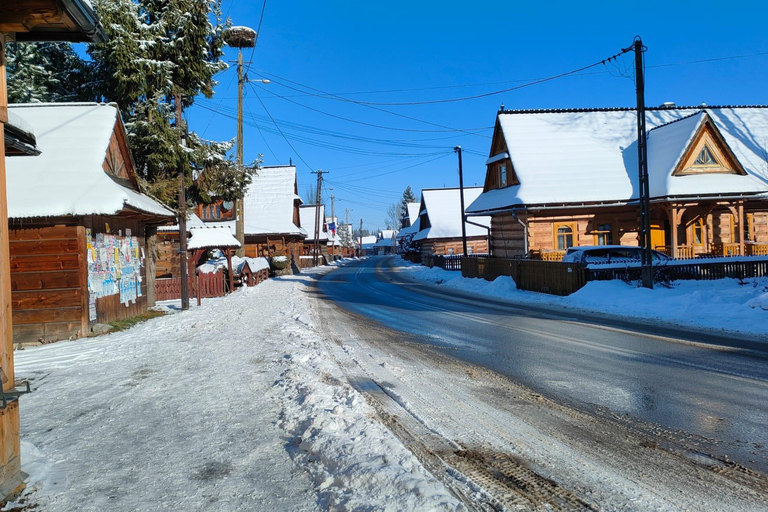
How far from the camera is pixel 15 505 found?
3.86 meters

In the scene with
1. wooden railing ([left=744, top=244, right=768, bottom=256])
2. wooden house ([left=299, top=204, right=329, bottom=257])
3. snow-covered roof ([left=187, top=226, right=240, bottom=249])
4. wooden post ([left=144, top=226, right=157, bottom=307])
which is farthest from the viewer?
wooden house ([left=299, top=204, right=329, bottom=257])

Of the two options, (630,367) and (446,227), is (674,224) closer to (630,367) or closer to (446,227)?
(630,367)

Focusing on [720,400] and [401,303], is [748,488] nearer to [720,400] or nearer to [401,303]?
[720,400]

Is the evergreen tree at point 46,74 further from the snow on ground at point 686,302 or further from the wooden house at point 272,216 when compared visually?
the wooden house at point 272,216

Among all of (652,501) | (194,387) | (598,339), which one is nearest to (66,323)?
(194,387)

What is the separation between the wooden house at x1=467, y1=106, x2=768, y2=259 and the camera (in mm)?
26188

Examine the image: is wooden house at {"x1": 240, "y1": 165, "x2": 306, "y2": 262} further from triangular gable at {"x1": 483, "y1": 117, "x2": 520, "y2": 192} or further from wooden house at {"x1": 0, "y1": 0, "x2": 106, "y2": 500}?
wooden house at {"x1": 0, "y1": 0, "x2": 106, "y2": 500}

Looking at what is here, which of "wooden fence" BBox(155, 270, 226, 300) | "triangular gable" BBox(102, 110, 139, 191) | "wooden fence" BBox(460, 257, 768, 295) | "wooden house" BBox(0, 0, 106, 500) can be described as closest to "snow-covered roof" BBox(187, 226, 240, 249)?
"wooden fence" BBox(155, 270, 226, 300)

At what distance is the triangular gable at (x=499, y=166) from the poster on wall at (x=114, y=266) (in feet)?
66.6

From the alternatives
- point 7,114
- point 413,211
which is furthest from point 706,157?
point 413,211

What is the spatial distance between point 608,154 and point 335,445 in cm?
2993

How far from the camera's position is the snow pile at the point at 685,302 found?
12414mm

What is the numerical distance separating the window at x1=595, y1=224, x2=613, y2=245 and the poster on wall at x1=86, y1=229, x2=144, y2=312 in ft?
73.0

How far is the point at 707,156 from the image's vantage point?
27.1 meters
